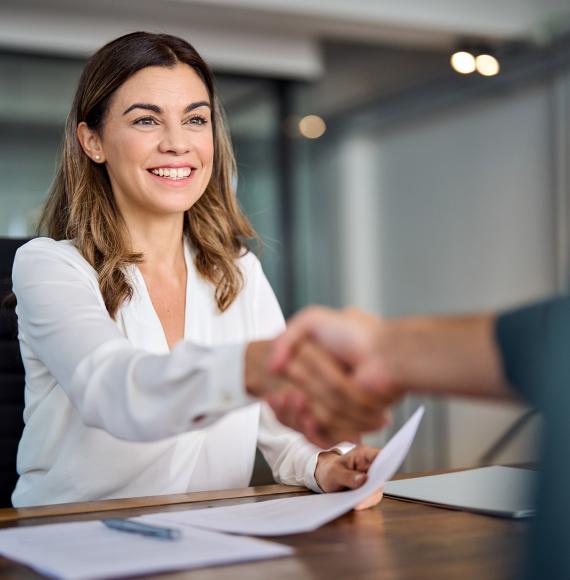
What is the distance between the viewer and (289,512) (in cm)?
130

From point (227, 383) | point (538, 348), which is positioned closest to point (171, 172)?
point (227, 383)

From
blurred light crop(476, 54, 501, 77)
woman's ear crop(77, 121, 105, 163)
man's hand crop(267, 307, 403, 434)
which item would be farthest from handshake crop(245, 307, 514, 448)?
blurred light crop(476, 54, 501, 77)

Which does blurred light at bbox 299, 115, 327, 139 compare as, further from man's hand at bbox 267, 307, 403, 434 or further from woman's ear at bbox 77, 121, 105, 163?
man's hand at bbox 267, 307, 403, 434

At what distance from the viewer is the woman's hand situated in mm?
1513

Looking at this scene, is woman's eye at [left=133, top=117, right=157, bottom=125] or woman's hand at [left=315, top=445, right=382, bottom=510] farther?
woman's eye at [left=133, top=117, right=157, bottom=125]

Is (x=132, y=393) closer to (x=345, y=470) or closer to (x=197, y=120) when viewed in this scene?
(x=345, y=470)

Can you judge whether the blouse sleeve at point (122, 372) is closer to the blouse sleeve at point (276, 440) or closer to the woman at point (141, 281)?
the woman at point (141, 281)

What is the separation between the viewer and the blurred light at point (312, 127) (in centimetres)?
664

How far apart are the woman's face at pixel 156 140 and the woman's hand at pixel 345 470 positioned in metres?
0.73

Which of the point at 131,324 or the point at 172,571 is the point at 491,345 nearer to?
the point at 172,571

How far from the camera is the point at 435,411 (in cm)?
619

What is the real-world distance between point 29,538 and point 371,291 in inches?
240

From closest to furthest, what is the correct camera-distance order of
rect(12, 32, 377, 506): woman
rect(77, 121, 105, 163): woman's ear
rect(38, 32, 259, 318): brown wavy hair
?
rect(12, 32, 377, 506): woman < rect(38, 32, 259, 318): brown wavy hair < rect(77, 121, 105, 163): woman's ear

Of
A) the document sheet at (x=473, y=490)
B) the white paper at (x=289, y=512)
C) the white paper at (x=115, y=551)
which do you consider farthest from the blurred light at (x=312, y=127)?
the white paper at (x=115, y=551)
